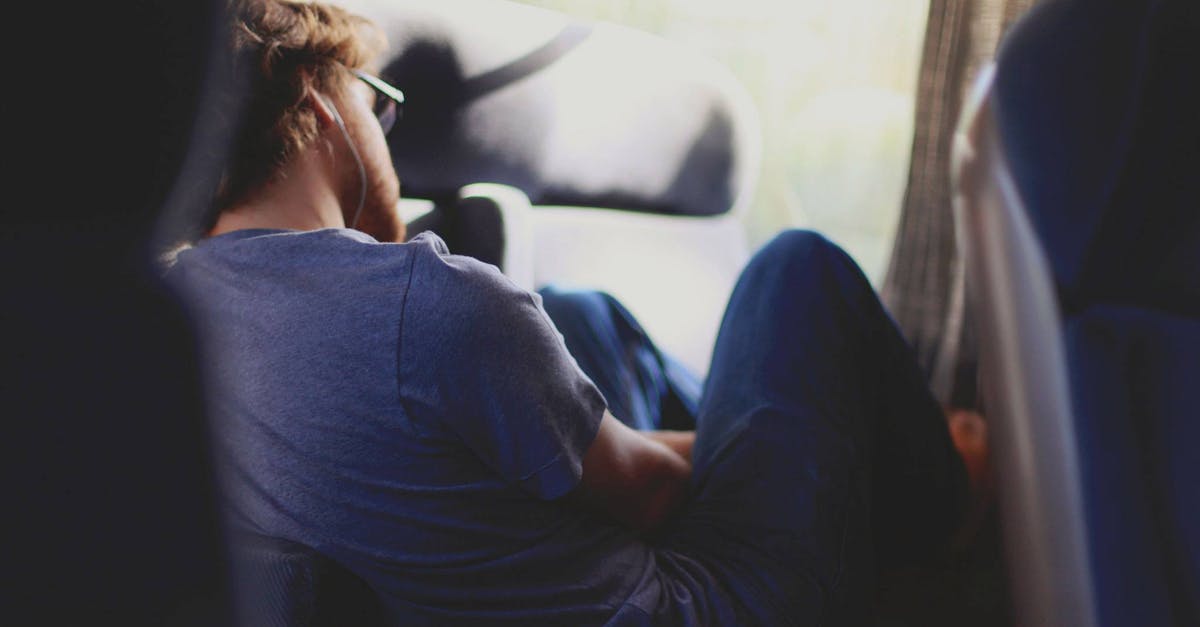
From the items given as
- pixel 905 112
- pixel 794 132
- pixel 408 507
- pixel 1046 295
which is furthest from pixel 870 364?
pixel 905 112

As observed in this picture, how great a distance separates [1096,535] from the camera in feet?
2.66

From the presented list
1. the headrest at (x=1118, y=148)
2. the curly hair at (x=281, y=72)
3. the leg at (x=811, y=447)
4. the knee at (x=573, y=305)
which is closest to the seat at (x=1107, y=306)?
the headrest at (x=1118, y=148)

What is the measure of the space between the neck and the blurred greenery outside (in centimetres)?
89

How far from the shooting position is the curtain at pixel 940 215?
157 centimetres

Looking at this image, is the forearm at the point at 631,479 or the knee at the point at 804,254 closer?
the forearm at the point at 631,479

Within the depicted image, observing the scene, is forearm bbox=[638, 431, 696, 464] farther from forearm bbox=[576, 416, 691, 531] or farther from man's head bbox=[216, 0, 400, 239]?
man's head bbox=[216, 0, 400, 239]

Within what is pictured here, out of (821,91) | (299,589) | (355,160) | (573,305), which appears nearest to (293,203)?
(355,160)

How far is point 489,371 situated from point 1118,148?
0.69 meters

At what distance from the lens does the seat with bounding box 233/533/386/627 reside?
484 mm

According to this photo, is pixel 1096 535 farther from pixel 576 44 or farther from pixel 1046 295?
pixel 576 44

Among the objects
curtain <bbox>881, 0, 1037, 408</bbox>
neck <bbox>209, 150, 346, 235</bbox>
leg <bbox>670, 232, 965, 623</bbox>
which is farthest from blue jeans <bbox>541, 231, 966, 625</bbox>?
curtain <bbox>881, 0, 1037, 408</bbox>

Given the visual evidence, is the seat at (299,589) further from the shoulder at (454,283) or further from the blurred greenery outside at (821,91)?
the blurred greenery outside at (821,91)

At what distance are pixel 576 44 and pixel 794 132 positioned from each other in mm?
621

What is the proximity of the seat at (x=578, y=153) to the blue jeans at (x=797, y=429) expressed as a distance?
0.18 metres
